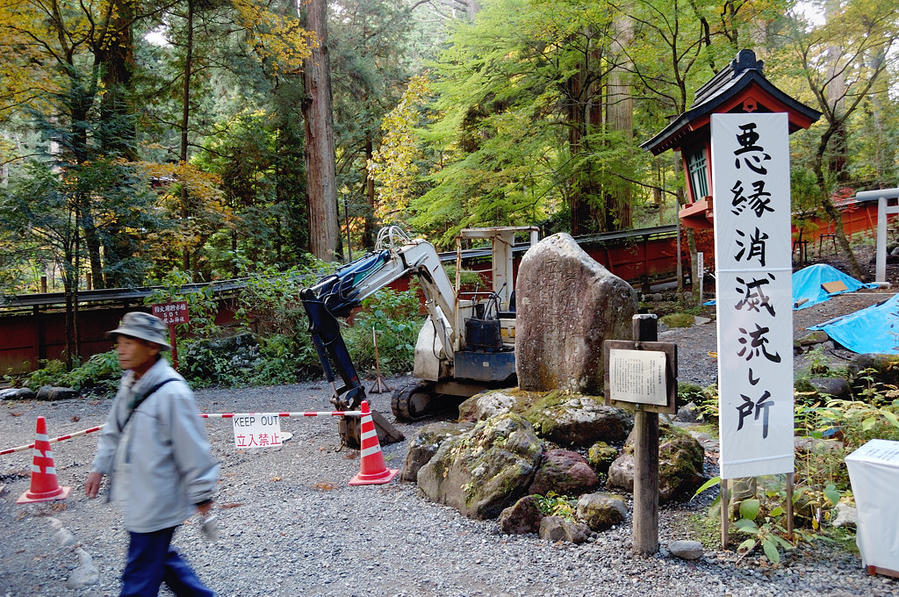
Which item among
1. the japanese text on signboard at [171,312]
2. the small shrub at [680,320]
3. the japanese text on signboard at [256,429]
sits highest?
the japanese text on signboard at [171,312]

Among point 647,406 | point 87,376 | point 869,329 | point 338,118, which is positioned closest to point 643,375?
point 647,406

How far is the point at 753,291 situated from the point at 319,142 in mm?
13292

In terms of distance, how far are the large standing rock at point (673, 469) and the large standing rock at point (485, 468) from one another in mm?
718

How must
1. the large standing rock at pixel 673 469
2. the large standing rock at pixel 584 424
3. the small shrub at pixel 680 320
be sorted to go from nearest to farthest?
the large standing rock at pixel 673 469, the large standing rock at pixel 584 424, the small shrub at pixel 680 320

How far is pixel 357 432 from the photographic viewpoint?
7.19 m

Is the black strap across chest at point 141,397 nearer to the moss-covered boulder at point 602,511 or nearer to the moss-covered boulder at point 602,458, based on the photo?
the moss-covered boulder at point 602,511

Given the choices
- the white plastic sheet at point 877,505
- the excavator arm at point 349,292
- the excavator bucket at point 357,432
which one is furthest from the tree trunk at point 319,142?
the white plastic sheet at point 877,505

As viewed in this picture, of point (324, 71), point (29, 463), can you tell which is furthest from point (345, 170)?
point (29, 463)

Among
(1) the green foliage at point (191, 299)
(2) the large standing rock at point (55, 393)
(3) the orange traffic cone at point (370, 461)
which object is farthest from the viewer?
(1) the green foliage at point (191, 299)

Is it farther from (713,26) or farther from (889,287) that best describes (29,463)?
(889,287)

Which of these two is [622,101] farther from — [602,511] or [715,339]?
[602,511]

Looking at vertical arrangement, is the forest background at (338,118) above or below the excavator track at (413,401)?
above

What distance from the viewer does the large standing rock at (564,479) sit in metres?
4.80

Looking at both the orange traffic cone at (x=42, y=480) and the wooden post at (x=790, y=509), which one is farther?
the orange traffic cone at (x=42, y=480)
